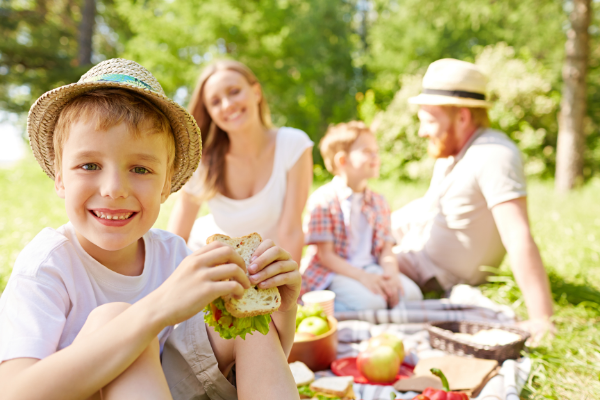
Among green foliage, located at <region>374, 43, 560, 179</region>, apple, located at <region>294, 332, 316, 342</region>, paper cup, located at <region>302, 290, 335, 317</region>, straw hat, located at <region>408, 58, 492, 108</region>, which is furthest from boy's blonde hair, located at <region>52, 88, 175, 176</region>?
green foliage, located at <region>374, 43, 560, 179</region>

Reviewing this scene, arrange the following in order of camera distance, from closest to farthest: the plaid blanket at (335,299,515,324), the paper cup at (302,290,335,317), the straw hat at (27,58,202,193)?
the straw hat at (27,58,202,193) → the paper cup at (302,290,335,317) → the plaid blanket at (335,299,515,324)

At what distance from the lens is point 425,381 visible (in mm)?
2406

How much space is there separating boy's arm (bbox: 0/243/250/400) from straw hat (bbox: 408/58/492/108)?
2.96m

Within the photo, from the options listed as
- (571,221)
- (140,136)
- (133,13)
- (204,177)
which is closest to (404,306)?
(204,177)

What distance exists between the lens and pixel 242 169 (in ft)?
13.3

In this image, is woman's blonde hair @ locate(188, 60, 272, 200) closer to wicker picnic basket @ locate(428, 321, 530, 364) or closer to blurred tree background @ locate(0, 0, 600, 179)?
wicker picnic basket @ locate(428, 321, 530, 364)

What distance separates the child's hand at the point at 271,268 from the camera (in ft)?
4.80

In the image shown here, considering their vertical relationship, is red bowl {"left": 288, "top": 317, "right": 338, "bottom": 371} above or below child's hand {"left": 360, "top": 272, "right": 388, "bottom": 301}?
below

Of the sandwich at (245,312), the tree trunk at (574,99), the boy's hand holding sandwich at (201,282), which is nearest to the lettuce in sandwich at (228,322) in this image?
the sandwich at (245,312)

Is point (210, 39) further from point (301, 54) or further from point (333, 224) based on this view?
point (333, 224)

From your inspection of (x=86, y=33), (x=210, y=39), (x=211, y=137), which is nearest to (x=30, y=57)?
(x=86, y=33)

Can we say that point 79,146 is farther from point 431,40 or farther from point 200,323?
point 431,40

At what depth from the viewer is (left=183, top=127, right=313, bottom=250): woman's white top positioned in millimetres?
3936

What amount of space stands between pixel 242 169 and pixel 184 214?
0.64 m
